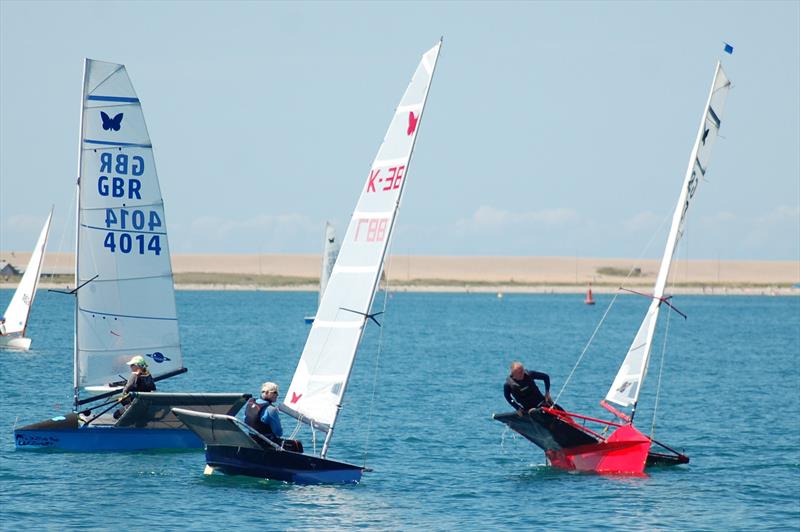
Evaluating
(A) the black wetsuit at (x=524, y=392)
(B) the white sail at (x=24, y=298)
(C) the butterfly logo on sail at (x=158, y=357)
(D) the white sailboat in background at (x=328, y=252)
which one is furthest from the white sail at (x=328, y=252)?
(A) the black wetsuit at (x=524, y=392)

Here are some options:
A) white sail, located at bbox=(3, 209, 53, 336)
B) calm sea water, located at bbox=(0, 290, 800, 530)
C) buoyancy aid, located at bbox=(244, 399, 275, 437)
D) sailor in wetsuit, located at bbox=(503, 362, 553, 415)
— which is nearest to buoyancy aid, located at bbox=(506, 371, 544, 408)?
sailor in wetsuit, located at bbox=(503, 362, 553, 415)

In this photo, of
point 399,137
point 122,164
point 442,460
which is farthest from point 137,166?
point 442,460

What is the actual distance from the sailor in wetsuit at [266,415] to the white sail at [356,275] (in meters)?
0.65

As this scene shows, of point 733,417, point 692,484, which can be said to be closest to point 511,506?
point 692,484

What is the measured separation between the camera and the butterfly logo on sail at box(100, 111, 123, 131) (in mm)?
24359

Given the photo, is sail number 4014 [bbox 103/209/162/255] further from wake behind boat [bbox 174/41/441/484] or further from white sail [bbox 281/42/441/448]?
white sail [bbox 281/42/441/448]

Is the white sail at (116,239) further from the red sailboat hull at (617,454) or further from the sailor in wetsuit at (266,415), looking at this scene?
the red sailboat hull at (617,454)

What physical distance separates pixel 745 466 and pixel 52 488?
41.8ft

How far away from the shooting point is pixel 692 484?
22.1 meters

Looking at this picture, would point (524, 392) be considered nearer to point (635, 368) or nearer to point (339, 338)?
point (635, 368)

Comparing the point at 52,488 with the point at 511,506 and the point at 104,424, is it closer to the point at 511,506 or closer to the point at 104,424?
the point at 104,424

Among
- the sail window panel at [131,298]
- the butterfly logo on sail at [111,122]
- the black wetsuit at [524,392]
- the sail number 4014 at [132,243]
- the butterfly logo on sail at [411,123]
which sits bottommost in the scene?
the black wetsuit at [524,392]

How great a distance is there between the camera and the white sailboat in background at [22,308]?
47.7m

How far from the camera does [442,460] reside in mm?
24703
